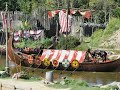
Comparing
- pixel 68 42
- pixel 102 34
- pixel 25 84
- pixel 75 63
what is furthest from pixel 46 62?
pixel 25 84

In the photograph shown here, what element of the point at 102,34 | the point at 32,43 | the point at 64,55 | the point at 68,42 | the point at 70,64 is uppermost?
the point at 102,34

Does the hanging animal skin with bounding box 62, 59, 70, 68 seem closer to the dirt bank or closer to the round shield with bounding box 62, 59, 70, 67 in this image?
the round shield with bounding box 62, 59, 70, 67

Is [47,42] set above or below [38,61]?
above

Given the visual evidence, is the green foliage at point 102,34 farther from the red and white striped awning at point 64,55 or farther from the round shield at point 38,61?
the round shield at point 38,61

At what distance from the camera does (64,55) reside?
38125 mm

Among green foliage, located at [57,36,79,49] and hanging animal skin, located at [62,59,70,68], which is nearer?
hanging animal skin, located at [62,59,70,68]

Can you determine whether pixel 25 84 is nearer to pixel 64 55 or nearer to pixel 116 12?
pixel 64 55

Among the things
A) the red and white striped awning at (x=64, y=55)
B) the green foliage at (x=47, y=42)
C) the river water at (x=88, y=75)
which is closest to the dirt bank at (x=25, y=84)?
the river water at (x=88, y=75)

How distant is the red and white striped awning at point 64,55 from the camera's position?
122ft

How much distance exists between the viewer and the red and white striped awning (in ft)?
122

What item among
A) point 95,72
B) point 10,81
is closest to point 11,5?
point 95,72

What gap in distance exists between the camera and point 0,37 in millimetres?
55594

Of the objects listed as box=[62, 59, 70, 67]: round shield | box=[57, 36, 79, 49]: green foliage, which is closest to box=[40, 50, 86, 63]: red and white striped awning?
box=[62, 59, 70, 67]: round shield

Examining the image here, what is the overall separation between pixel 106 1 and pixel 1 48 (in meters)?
17.4
